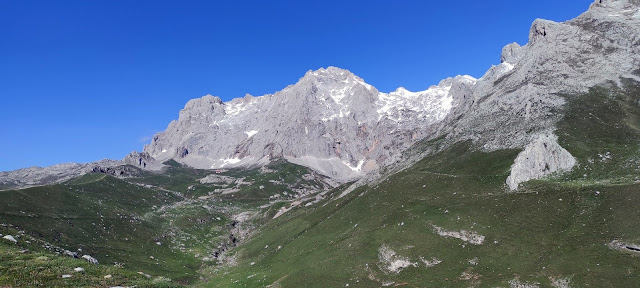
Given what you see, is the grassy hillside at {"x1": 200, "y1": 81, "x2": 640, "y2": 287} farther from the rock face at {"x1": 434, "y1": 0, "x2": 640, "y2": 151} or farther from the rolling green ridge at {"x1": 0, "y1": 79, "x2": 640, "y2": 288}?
the rock face at {"x1": 434, "y1": 0, "x2": 640, "y2": 151}

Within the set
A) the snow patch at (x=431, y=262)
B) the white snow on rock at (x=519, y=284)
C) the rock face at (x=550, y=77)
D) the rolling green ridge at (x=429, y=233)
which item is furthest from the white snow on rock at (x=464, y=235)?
the rock face at (x=550, y=77)

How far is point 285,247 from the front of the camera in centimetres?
10300

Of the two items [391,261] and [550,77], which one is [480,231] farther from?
[550,77]

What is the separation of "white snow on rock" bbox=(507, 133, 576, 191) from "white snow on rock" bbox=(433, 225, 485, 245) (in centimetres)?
2349

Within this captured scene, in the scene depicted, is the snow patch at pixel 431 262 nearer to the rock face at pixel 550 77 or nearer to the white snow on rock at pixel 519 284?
the white snow on rock at pixel 519 284

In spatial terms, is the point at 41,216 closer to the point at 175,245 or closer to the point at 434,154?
the point at 175,245

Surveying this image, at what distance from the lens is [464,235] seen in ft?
251

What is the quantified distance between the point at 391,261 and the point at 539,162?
5099cm

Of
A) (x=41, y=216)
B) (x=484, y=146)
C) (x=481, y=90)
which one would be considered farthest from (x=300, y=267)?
(x=481, y=90)

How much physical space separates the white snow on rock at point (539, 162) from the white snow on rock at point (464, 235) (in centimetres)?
2349

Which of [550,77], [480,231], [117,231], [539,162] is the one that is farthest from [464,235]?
[550,77]

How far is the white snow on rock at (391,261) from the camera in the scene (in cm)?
7179

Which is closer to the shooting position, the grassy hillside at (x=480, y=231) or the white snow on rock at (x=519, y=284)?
the white snow on rock at (x=519, y=284)

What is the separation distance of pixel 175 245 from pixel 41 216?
41.6m
